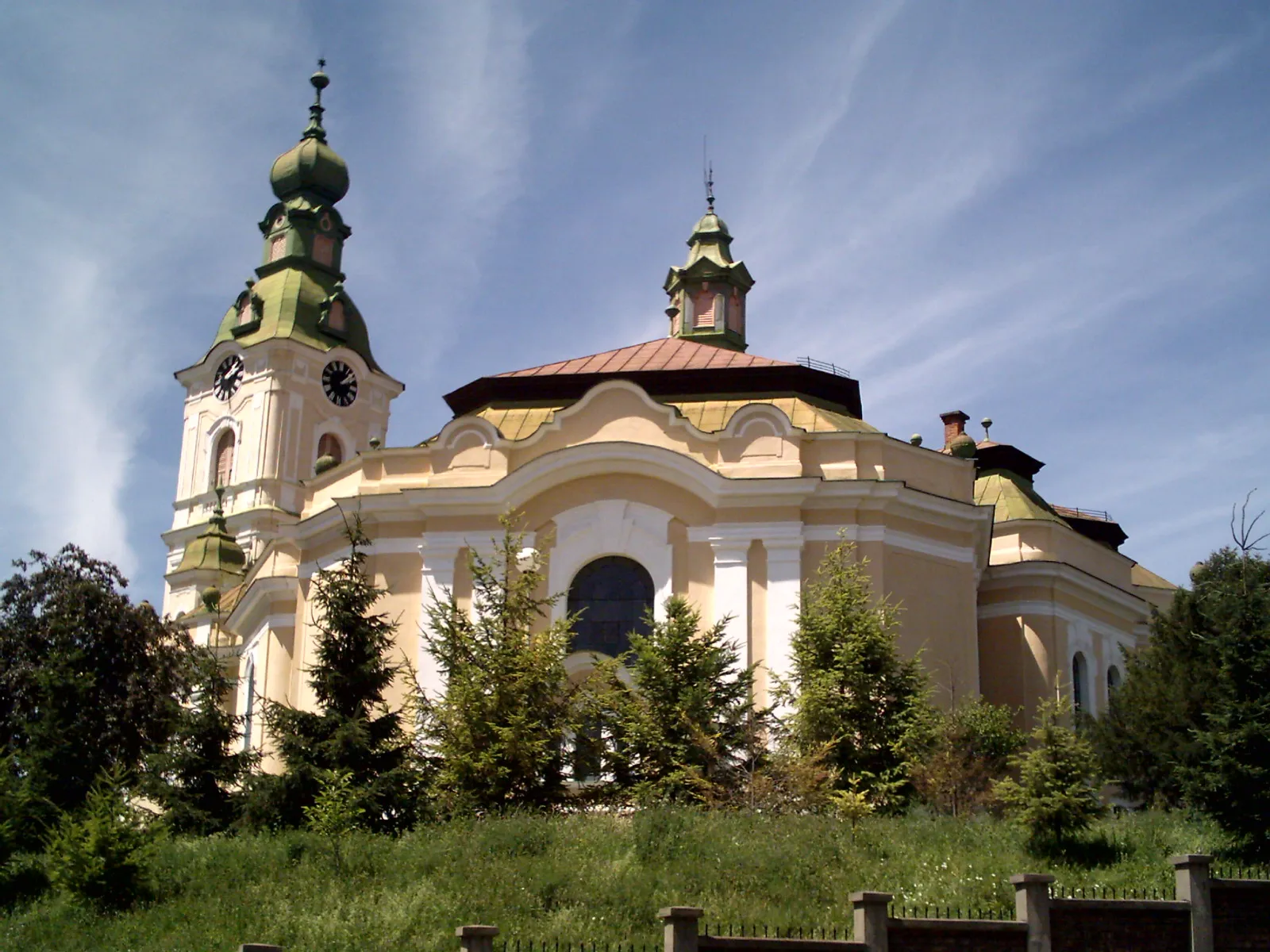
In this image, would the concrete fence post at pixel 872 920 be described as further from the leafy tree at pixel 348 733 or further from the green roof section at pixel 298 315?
the green roof section at pixel 298 315

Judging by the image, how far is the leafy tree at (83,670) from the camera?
1086 inches

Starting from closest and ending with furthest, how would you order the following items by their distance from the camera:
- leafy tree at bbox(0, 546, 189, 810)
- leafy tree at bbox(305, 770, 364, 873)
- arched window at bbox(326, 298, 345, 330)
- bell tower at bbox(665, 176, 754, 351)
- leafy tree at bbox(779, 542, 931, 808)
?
leafy tree at bbox(305, 770, 364, 873), leafy tree at bbox(779, 542, 931, 808), leafy tree at bbox(0, 546, 189, 810), bell tower at bbox(665, 176, 754, 351), arched window at bbox(326, 298, 345, 330)

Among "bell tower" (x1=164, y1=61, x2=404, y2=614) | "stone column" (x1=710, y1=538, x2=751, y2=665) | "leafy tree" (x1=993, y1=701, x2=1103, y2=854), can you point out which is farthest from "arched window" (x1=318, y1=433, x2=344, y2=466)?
"leafy tree" (x1=993, y1=701, x2=1103, y2=854)

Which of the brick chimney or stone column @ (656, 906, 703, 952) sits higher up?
the brick chimney

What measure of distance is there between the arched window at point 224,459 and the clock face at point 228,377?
151 centimetres

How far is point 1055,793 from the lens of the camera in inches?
772

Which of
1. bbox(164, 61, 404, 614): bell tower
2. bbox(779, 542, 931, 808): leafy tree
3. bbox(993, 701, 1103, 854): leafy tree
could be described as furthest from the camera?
bbox(164, 61, 404, 614): bell tower

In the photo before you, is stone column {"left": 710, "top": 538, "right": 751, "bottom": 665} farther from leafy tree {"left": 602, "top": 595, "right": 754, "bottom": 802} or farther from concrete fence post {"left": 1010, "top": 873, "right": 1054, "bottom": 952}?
concrete fence post {"left": 1010, "top": 873, "right": 1054, "bottom": 952}

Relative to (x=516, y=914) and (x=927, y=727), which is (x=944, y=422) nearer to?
(x=927, y=727)

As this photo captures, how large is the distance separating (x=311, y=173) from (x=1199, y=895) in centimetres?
5161

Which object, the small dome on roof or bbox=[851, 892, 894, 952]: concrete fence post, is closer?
bbox=[851, 892, 894, 952]: concrete fence post

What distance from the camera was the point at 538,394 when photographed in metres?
32.3

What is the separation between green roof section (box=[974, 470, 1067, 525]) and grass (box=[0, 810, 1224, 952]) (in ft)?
49.2

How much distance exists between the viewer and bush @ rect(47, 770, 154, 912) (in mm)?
19078
